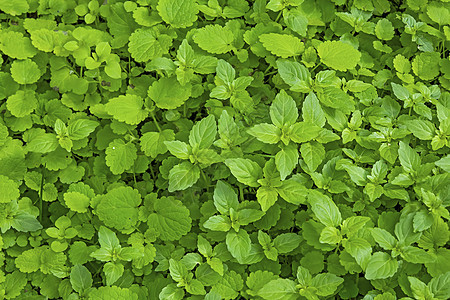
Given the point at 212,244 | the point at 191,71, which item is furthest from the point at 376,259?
the point at 191,71

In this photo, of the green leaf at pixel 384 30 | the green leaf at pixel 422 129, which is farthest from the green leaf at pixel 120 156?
the green leaf at pixel 384 30

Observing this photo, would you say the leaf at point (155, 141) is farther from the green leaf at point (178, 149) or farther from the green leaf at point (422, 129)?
the green leaf at point (422, 129)

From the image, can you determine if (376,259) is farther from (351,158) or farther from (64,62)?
(64,62)

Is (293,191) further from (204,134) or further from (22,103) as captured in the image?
(22,103)

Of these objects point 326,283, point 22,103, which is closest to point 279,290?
point 326,283

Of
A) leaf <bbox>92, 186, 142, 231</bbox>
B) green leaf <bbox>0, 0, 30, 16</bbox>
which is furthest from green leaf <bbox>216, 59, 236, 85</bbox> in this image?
green leaf <bbox>0, 0, 30, 16</bbox>

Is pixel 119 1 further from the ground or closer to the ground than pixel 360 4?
closer to the ground

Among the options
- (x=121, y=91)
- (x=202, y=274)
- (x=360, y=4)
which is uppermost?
(x=360, y=4)
